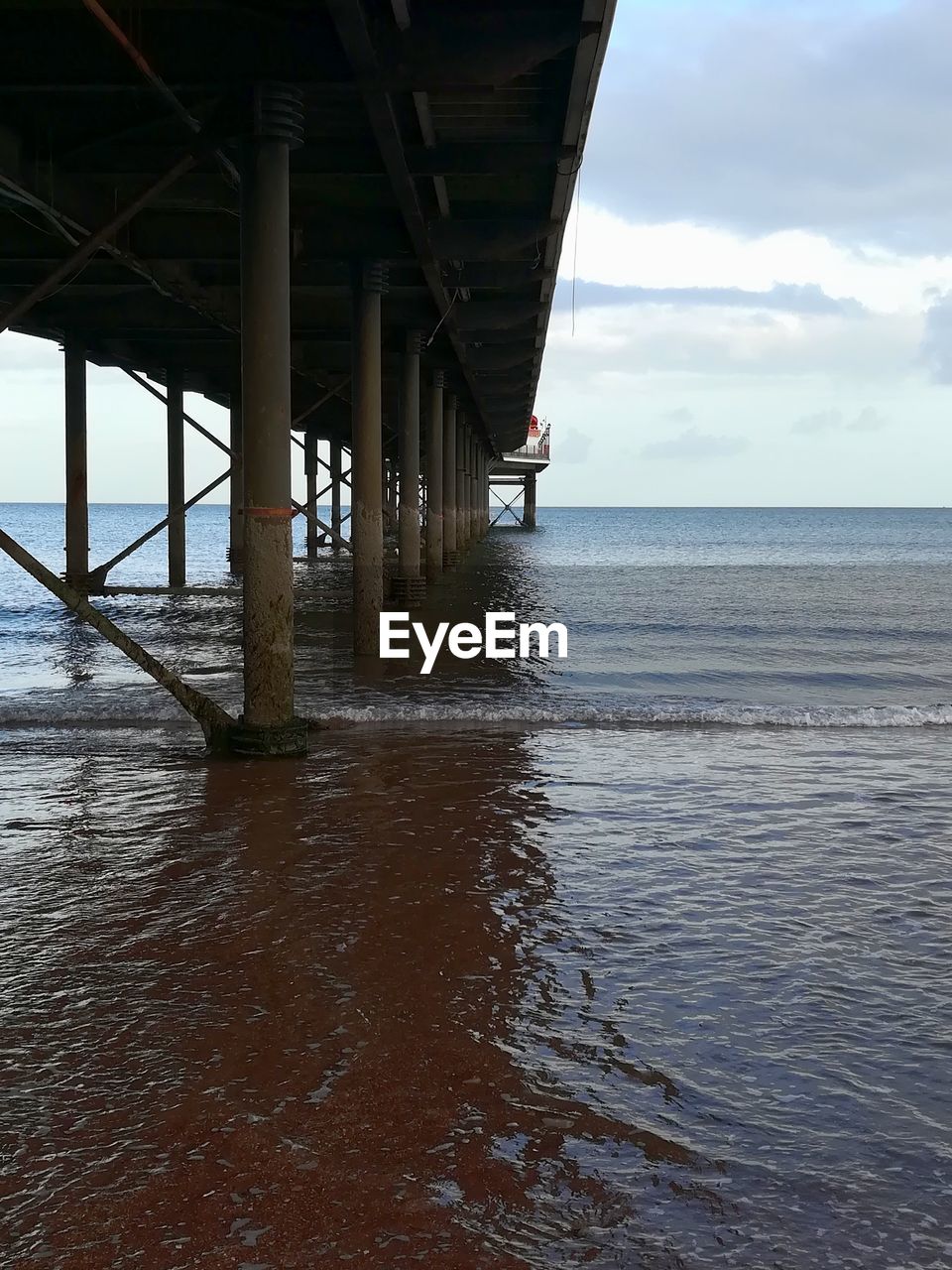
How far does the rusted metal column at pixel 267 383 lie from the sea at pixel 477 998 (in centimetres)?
87

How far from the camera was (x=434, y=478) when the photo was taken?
82.9 ft

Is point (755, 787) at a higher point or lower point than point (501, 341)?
lower

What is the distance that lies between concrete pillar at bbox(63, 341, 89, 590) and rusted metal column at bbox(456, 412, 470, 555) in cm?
1511

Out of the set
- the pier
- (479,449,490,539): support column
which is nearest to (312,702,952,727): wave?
the pier

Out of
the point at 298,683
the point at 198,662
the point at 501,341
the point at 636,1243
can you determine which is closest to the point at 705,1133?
the point at 636,1243

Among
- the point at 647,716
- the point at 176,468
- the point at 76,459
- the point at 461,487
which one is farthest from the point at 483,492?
the point at 647,716

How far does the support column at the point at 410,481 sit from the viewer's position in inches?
758

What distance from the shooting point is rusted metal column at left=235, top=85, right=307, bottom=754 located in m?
7.69

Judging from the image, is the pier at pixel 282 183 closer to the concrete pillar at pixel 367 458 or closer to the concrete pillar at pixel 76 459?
the concrete pillar at pixel 367 458

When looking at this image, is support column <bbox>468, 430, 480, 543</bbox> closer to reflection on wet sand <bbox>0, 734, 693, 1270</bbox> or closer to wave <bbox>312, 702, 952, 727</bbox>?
wave <bbox>312, 702, 952, 727</bbox>

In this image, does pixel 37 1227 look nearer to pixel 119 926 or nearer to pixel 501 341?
pixel 119 926

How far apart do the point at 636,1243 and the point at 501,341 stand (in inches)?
739

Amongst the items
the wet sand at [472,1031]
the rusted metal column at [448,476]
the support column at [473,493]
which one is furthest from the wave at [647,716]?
the support column at [473,493]

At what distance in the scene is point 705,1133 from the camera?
308 centimetres
